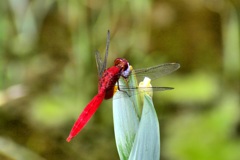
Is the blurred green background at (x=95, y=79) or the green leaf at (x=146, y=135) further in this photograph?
the blurred green background at (x=95, y=79)

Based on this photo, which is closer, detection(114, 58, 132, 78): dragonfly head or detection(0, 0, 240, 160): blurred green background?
detection(114, 58, 132, 78): dragonfly head

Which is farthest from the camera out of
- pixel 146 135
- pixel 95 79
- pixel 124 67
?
pixel 95 79

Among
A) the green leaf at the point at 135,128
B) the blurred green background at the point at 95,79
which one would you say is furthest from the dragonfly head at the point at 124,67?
the blurred green background at the point at 95,79

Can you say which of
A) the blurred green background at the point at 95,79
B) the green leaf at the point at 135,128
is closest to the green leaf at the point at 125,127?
the green leaf at the point at 135,128

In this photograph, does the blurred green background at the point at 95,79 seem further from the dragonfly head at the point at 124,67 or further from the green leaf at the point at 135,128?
the green leaf at the point at 135,128

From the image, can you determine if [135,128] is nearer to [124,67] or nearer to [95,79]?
[124,67]

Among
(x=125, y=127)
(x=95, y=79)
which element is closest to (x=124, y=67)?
(x=125, y=127)

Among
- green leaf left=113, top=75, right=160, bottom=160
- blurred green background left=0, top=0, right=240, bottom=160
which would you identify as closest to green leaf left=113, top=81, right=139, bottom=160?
green leaf left=113, top=75, right=160, bottom=160

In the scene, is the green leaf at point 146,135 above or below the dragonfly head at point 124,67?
below

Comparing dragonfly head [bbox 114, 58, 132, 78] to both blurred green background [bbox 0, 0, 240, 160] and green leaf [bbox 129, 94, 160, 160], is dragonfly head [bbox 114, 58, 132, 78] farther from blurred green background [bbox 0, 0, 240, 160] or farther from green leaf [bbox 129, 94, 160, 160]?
blurred green background [bbox 0, 0, 240, 160]
